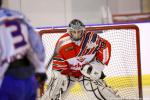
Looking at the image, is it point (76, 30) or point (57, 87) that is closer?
point (76, 30)

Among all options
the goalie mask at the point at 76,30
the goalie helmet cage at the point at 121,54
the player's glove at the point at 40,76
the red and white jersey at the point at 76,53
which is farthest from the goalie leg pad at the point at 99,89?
the player's glove at the point at 40,76

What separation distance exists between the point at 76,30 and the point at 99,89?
584 mm

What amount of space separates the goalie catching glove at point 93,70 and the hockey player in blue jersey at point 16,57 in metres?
2.02

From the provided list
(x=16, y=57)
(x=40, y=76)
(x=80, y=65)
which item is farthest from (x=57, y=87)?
(x=16, y=57)

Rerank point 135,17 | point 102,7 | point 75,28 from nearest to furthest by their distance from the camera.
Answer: point 75,28 → point 135,17 → point 102,7

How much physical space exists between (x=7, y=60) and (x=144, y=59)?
3.51 meters

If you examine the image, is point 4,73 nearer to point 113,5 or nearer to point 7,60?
point 7,60

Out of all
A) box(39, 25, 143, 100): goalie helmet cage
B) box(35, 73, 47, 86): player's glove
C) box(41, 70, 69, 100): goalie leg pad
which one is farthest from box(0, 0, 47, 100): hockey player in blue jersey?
box(39, 25, 143, 100): goalie helmet cage

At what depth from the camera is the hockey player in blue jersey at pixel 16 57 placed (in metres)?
2.06

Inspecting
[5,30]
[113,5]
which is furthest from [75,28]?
[113,5]

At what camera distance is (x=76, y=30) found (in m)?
4.05

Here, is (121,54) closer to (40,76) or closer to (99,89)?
(99,89)

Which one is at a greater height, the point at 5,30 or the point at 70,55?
the point at 5,30

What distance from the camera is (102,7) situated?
8953mm
